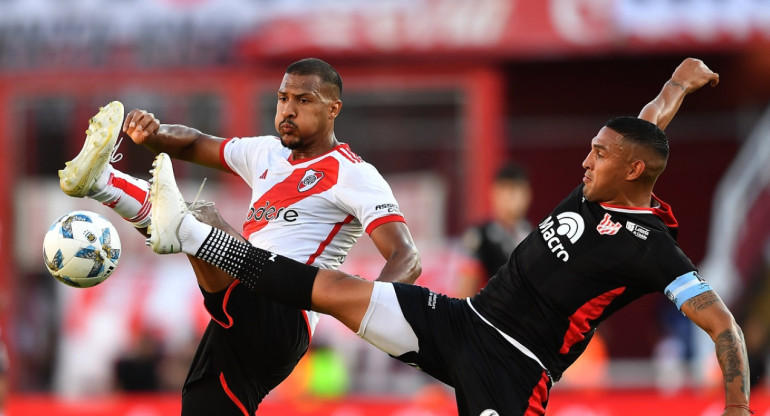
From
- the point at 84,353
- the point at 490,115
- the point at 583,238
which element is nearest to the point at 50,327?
the point at 84,353

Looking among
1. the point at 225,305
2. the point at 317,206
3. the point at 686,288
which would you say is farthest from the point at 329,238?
the point at 686,288

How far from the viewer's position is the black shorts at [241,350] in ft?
20.1

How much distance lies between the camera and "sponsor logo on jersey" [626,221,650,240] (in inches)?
226

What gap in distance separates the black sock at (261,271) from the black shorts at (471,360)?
0.50 m

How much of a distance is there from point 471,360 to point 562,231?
0.77 m

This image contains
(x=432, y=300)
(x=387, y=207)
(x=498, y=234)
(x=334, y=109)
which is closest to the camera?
(x=432, y=300)

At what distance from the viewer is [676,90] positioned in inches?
271

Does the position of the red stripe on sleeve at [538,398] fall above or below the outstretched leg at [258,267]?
below

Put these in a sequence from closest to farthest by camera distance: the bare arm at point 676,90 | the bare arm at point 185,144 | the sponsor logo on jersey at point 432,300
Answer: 1. the sponsor logo on jersey at point 432,300
2. the bare arm at point 676,90
3. the bare arm at point 185,144

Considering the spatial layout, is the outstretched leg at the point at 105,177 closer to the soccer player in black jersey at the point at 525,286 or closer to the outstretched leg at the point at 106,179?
the outstretched leg at the point at 106,179

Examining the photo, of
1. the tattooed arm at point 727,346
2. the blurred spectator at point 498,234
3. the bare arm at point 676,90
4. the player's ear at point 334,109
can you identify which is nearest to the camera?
the tattooed arm at point 727,346

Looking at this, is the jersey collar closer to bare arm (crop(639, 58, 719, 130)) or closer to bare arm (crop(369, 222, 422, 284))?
bare arm (crop(639, 58, 719, 130))

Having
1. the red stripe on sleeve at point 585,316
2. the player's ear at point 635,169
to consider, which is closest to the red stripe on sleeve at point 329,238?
the red stripe on sleeve at point 585,316

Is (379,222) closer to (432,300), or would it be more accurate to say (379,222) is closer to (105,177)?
(432,300)
